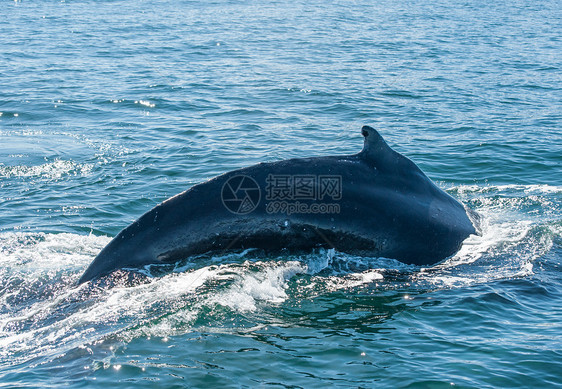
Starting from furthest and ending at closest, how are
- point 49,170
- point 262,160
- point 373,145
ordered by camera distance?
1. point 262,160
2. point 49,170
3. point 373,145

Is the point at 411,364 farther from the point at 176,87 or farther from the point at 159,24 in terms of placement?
the point at 159,24

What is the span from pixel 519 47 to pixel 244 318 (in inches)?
1285

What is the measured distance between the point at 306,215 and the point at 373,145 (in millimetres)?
1310

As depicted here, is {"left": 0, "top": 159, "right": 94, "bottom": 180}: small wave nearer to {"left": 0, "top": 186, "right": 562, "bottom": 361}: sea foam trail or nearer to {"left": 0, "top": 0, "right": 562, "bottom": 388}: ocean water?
{"left": 0, "top": 0, "right": 562, "bottom": 388}: ocean water

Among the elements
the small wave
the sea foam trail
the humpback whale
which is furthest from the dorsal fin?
the small wave

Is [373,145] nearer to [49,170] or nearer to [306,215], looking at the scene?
[306,215]

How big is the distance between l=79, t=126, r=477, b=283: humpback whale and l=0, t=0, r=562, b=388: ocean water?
1.20 feet

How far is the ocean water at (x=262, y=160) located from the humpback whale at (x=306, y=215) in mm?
365

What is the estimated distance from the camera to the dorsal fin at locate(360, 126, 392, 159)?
8.82 m

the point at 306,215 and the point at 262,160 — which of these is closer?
the point at 306,215

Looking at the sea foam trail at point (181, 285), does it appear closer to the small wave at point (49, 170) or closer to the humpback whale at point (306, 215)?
the humpback whale at point (306, 215)

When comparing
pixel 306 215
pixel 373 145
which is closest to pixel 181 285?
pixel 306 215

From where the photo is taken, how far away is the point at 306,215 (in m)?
8.70

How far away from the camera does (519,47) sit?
120ft
